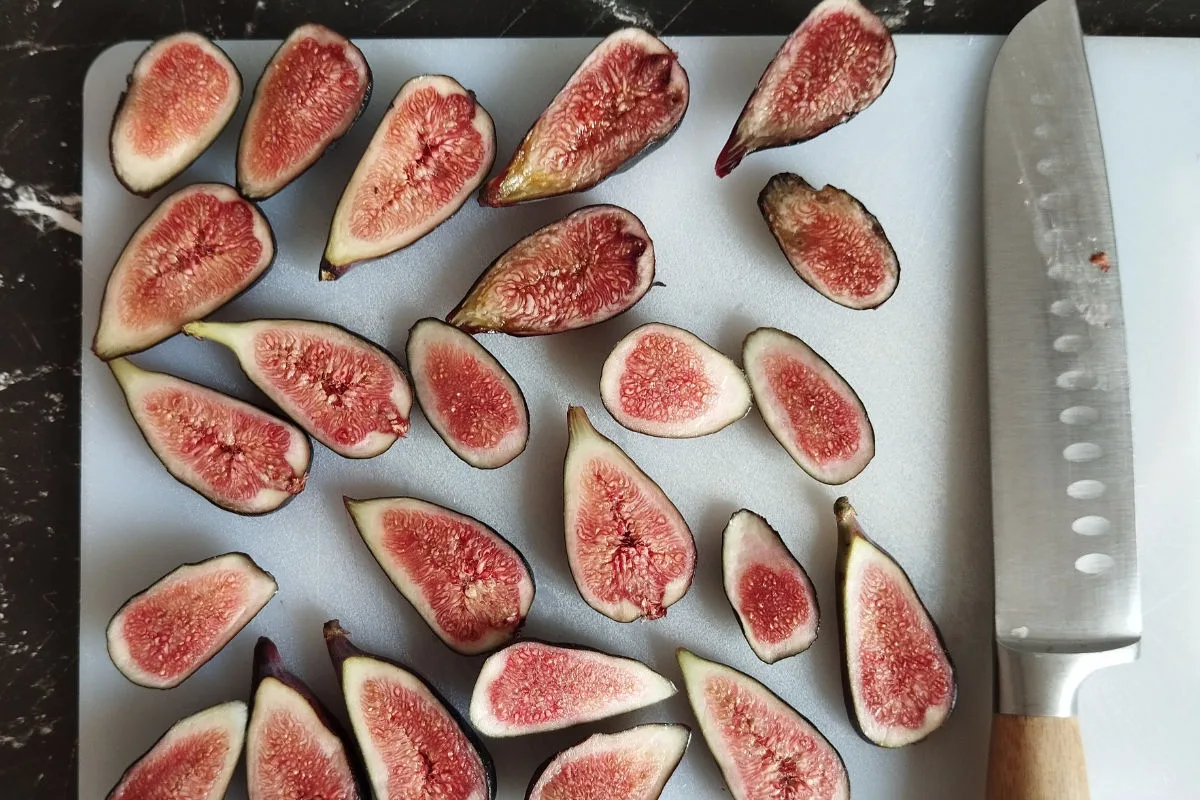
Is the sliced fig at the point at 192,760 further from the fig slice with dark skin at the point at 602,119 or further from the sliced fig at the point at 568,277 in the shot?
the fig slice with dark skin at the point at 602,119

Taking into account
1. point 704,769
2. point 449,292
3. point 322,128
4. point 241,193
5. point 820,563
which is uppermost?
point 322,128

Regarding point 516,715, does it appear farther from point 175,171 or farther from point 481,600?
point 175,171

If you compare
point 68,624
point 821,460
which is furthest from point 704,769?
point 68,624

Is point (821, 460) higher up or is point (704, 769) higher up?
point (821, 460)

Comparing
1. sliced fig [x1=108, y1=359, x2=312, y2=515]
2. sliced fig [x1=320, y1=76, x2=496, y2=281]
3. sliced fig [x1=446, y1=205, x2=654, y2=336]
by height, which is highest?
sliced fig [x1=320, y1=76, x2=496, y2=281]

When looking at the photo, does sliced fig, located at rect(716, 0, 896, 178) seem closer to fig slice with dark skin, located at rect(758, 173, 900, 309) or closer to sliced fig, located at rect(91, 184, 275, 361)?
fig slice with dark skin, located at rect(758, 173, 900, 309)

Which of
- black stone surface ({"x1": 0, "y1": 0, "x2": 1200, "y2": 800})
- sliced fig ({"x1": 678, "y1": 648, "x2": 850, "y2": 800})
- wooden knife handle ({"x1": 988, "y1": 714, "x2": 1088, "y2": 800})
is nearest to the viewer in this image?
wooden knife handle ({"x1": 988, "y1": 714, "x2": 1088, "y2": 800})

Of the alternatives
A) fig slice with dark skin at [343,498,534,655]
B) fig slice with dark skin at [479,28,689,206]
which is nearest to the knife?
fig slice with dark skin at [479,28,689,206]

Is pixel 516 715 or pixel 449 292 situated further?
pixel 449 292
